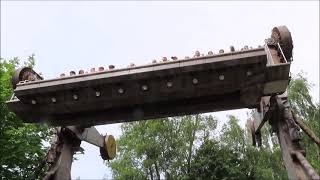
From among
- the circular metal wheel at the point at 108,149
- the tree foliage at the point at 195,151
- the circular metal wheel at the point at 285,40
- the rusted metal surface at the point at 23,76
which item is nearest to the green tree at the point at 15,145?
the circular metal wheel at the point at 108,149

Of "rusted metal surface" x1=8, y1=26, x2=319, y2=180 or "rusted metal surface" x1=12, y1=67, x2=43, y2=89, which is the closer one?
"rusted metal surface" x1=8, y1=26, x2=319, y2=180

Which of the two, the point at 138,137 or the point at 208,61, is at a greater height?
the point at 138,137

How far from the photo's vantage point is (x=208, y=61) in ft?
30.7

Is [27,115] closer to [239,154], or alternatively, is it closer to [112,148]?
[112,148]

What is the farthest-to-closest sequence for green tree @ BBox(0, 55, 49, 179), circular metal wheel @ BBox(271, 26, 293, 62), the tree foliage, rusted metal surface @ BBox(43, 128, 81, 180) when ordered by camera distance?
the tree foliage → green tree @ BBox(0, 55, 49, 179) → rusted metal surface @ BBox(43, 128, 81, 180) → circular metal wheel @ BBox(271, 26, 293, 62)

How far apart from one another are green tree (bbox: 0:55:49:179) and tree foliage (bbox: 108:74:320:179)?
55.5 ft

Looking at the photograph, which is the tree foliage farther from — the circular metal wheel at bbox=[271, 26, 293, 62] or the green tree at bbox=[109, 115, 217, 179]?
the circular metal wheel at bbox=[271, 26, 293, 62]

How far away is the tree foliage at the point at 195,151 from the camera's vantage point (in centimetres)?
3228

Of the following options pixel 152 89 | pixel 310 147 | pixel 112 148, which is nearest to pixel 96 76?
pixel 152 89

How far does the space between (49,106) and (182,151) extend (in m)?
27.5

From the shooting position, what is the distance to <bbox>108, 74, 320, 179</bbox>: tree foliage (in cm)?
3228

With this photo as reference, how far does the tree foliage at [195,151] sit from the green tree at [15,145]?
16.9 meters

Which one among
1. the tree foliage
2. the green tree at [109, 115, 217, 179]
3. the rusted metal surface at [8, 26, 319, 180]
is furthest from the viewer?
the green tree at [109, 115, 217, 179]

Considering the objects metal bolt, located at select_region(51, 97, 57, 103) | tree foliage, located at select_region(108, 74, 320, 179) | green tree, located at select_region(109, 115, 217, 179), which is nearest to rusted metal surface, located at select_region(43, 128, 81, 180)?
metal bolt, located at select_region(51, 97, 57, 103)
